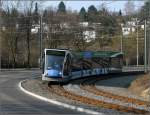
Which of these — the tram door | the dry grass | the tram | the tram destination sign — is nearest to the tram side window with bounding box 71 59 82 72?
the tram

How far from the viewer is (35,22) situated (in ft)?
317

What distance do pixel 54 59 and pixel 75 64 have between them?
5315mm

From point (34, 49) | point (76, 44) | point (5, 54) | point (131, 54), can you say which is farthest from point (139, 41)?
point (5, 54)

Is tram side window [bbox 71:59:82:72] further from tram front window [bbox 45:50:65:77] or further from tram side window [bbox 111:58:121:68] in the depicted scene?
tram side window [bbox 111:58:121:68]

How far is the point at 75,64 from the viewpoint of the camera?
46.0 metres

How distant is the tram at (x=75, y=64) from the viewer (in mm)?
41031

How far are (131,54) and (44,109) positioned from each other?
89207 millimetres

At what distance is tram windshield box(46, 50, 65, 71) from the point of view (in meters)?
40.9

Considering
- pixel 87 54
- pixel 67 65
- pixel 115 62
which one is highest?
pixel 87 54

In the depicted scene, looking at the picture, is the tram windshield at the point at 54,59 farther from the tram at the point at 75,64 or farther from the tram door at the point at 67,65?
the tram door at the point at 67,65

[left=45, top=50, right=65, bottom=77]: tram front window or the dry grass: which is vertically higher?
[left=45, top=50, right=65, bottom=77]: tram front window

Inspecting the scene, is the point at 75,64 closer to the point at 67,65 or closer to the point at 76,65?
the point at 76,65

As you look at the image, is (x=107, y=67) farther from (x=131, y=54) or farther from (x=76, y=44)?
(x=131, y=54)

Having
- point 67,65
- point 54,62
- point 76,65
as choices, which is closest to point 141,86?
point 67,65
